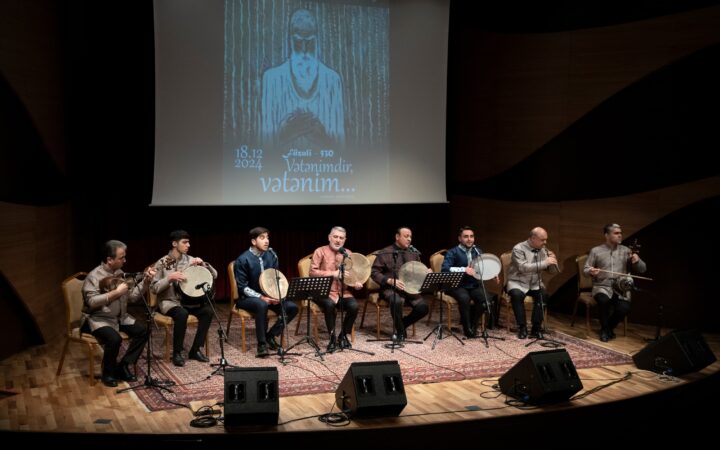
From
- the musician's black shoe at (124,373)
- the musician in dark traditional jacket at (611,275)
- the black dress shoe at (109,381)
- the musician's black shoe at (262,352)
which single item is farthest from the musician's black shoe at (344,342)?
the musician in dark traditional jacket at (611,275)

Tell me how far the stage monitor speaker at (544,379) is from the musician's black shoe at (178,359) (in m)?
3.02

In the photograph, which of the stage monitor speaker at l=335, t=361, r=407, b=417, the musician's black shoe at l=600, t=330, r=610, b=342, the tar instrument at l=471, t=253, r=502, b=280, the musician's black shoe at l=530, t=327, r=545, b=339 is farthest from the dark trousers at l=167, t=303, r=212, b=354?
the musician's black shoe at l=600, t=330, r=610, b=342

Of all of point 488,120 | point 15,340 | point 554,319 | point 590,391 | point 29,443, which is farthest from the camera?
point 488,120

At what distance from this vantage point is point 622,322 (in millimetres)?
9016

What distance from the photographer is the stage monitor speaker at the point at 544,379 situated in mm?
5723

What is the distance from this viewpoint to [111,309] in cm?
645

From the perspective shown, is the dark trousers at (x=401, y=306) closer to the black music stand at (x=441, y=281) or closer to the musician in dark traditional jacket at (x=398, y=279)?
the musician in dark traditional jacket at (x=398, y=279)

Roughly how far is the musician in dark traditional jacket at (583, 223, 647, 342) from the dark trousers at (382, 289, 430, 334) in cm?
188

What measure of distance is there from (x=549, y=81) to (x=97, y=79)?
18.2ft

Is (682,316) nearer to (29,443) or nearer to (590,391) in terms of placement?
(590,391)

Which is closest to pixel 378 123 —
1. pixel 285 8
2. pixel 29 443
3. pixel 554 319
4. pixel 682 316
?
pixel 285 8

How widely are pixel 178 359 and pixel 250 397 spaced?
6.52ft

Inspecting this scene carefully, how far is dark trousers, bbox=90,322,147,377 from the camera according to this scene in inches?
249

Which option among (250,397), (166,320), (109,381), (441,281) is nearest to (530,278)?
(441,281)
